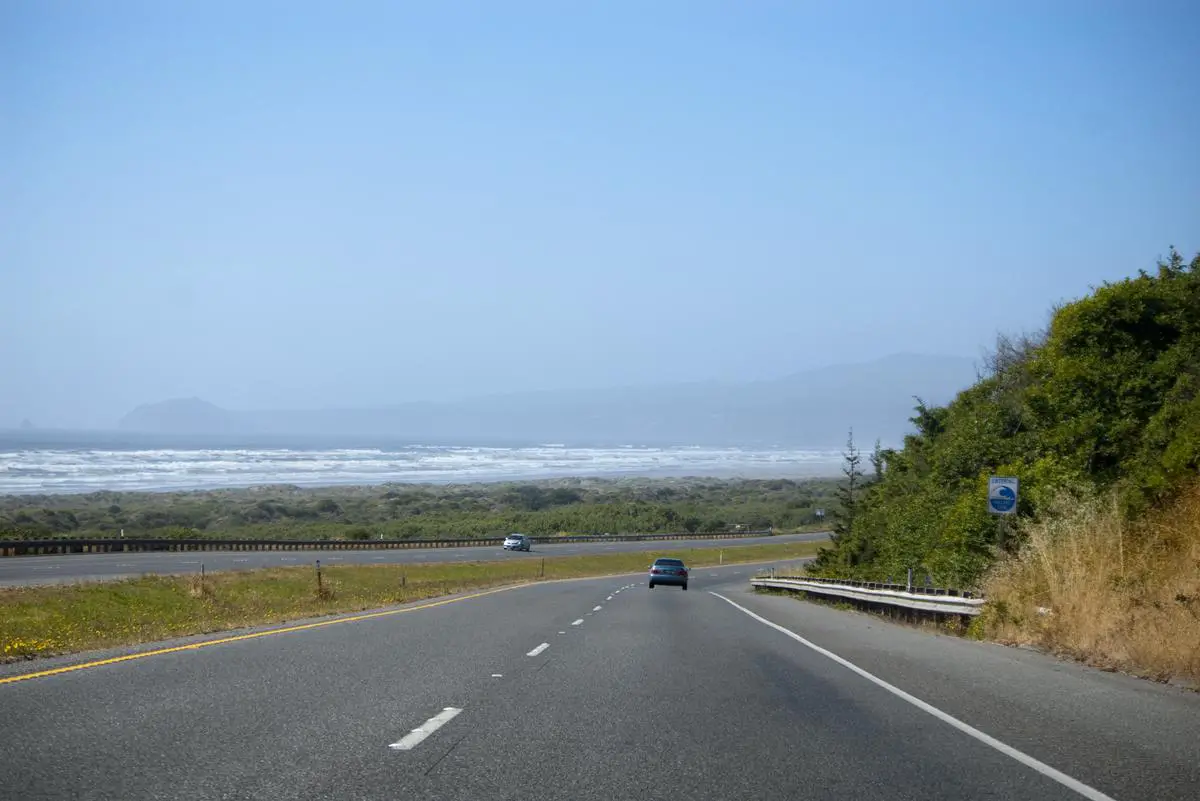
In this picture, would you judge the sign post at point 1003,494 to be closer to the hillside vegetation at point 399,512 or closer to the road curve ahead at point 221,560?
the road curve ahead at point 221,560

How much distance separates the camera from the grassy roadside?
18.1 metres

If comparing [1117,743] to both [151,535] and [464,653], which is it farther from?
[151,535]

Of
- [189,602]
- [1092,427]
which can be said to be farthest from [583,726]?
[1092,427]

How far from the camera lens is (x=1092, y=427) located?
3117 cm

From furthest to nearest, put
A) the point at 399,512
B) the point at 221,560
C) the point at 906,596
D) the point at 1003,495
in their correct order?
the point at 399,512 < the point at 221,560 < the point at 906,596 < the point at 1003,495

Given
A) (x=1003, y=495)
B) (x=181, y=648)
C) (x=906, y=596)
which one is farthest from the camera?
(x=906, y=596)

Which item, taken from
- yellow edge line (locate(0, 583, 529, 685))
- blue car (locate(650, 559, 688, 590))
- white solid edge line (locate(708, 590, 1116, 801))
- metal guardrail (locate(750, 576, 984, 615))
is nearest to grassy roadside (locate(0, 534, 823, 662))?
yellow edge line (locate(0, 583, 529, 685))

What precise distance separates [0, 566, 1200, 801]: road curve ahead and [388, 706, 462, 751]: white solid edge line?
0.03 metres

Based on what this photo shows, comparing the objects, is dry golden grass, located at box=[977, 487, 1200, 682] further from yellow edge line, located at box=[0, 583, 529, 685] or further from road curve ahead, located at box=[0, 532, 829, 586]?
road curve ahead, located at box=[0, 532, 829, 586]

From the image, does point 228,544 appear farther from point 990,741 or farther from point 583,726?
point 990,741

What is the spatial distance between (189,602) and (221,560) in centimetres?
2583

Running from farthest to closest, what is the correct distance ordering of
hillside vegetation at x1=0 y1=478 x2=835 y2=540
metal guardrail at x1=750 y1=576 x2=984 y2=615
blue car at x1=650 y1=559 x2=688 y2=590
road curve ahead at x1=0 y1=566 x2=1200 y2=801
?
hillside vegetation at x1=0 y1=478 x2=835 y2=540 < blue car at x1=650 y1=559 x2=688 y2=590 < metal guardrail at x1=750 y1=576 x2=984 y2=615 < road curve ahead at x1=0 y1=566 x2=1200 y2=801

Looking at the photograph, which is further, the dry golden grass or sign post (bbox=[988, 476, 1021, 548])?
sign post (bbox=[988, 476, 1021, 548])

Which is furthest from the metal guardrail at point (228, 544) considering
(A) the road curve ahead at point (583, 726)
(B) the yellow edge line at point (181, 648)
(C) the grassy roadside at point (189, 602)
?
(A) the road curve ahead at point (583, 726)
